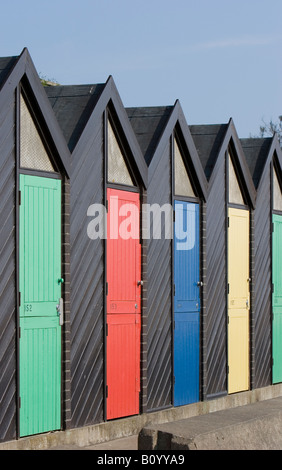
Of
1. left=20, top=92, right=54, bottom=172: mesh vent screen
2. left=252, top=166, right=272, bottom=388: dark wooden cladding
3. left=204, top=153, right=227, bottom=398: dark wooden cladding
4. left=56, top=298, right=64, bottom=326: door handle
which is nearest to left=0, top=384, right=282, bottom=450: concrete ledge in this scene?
left=204, top=153, right=227, bottom=398: dark wooden cladding

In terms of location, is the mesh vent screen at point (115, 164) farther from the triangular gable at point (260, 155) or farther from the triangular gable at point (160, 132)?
the triangular gable at point (260, 155)

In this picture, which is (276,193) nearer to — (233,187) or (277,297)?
(277,297)

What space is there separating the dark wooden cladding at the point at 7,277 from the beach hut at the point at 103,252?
1.10 metres

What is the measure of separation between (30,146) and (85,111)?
4.28ft

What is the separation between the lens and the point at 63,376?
1048 cm

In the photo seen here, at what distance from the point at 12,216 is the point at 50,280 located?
0.92 m

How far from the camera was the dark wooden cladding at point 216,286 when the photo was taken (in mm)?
13922

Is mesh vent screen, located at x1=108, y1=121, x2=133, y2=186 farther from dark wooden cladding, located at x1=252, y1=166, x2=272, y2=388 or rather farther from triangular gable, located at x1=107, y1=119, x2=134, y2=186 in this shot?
dark wooden cladding, located at x1=252, y1=166, x2=272, y2=388

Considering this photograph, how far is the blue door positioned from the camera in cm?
1309

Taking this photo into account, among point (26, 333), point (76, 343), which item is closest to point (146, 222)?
point (76, 343)

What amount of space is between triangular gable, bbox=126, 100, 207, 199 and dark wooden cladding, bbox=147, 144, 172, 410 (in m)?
0.20

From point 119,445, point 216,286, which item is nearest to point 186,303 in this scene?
point 216,286

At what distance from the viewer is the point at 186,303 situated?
43.8 feet

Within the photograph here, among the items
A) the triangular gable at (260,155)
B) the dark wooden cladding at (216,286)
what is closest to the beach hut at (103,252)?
the dark wooden cladding at (216,286)
